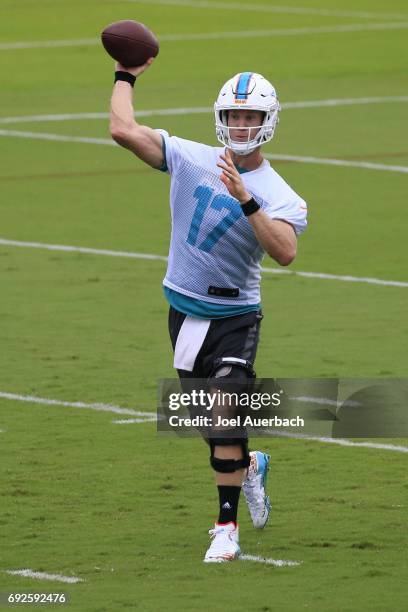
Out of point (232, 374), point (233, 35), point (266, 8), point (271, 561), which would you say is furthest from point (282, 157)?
point (266, 8)

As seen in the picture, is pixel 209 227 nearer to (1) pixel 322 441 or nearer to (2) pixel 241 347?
(2) pixel 241 347

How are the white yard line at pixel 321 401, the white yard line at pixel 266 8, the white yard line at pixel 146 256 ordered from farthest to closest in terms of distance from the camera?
the white yard line at pixel 266 8 < the white yard line at pixel 146 256 < the white yard line at pixel 321 401

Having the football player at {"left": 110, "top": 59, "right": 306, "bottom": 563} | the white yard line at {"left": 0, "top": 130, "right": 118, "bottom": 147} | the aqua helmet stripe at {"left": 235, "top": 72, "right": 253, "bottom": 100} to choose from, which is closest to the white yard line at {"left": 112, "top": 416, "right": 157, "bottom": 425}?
the football player at {"left": 110, "top": 59, "right": 306, "bottom": 563}

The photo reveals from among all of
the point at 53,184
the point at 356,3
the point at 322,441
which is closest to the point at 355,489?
the point at 322,441

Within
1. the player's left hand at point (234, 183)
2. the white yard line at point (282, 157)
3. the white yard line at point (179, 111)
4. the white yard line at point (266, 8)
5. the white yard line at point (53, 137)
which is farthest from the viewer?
the white yard line at point (266, 8)

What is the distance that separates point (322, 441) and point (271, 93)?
3486 mm

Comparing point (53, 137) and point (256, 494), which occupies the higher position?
point (53, 137)

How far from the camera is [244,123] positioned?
9391mm

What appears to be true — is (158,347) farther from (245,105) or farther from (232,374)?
(245,105)

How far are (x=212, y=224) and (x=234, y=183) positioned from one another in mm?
556

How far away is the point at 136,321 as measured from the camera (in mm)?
16297

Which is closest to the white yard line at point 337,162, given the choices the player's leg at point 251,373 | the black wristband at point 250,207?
the player's leg at point 251,373

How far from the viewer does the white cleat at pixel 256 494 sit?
988 cm

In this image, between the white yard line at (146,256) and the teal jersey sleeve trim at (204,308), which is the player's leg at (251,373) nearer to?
the teal jersey sleeve trim at (204,308)
